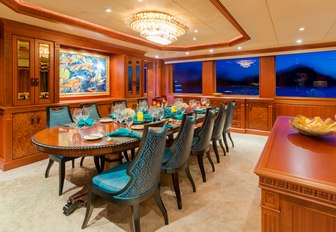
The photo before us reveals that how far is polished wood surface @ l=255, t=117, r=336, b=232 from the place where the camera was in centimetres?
97

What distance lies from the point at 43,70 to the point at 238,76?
5408mm

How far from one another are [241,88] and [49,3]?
560 centimetres

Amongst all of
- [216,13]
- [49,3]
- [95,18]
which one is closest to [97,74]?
[95,18]

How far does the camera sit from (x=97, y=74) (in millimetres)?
5617

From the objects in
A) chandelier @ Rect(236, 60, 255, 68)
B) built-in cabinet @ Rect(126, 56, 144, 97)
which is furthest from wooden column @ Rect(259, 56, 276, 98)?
built-in cabinet @ Rect(126, 56, 144, 97)

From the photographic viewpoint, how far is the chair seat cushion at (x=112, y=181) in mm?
1838

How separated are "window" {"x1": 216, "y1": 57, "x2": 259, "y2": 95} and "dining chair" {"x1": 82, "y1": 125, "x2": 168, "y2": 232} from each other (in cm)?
553

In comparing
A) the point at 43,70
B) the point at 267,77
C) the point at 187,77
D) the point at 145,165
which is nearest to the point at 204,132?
the point at 145,165

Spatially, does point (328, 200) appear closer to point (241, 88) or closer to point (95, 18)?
point (95, 18)

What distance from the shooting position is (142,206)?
2393mm

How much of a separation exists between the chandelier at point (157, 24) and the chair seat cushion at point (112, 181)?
231 cm

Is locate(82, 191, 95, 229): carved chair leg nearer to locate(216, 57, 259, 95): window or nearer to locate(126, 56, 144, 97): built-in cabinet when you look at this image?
locate(126, 56, 144, 97): built-in cabinet

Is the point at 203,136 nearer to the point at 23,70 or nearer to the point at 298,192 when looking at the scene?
the point at 298,192

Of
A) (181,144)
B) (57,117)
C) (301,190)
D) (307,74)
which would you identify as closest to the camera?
(301,190)
